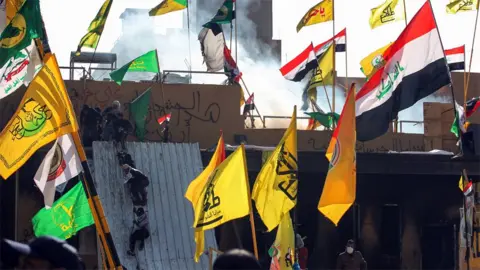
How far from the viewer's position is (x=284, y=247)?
15.6 metres

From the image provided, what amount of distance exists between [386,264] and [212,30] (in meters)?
5.92

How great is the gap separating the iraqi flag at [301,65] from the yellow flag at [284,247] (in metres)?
7.92

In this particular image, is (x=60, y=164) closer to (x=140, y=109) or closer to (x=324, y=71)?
(x=140, y=109)

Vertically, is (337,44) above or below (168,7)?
below

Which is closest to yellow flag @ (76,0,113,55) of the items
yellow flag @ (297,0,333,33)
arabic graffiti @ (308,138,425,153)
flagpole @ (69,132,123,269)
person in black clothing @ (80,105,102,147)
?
person in black clothing @ (80,105,102,147)

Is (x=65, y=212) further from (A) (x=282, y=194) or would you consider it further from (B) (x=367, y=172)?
(B) (x=367, y=172)

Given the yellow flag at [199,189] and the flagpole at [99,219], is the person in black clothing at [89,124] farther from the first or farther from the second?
the flagpole at [99,219]

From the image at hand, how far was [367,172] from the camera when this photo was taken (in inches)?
861

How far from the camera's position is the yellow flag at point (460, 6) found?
2117 cm

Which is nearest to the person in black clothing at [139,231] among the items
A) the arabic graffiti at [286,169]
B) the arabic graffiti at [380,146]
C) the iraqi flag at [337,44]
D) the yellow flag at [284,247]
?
the yellow flag at [284,247]

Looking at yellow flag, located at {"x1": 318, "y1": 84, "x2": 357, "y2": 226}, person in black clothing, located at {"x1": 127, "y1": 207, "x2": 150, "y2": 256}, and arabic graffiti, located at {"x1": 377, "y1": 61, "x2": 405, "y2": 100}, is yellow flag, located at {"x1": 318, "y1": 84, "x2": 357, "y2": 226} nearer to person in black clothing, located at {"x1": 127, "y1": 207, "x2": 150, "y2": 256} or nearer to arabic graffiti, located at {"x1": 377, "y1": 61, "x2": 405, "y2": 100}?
arabic graffiti, located at {"x1": 377, "y1": 61, "x2": 405, "y2": 100}

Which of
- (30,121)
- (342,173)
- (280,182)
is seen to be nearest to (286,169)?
(280,182)

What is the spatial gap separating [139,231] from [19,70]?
24.6ft

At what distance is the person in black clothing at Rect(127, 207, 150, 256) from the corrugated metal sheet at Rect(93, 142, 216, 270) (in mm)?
107
